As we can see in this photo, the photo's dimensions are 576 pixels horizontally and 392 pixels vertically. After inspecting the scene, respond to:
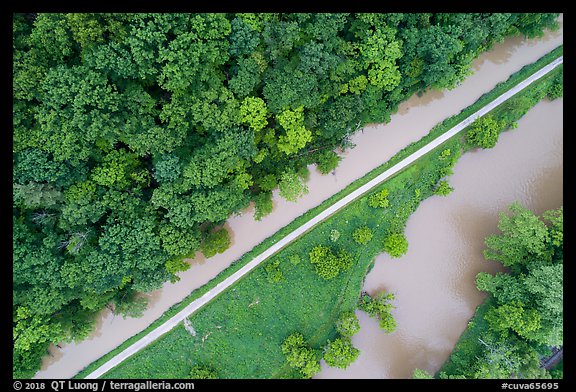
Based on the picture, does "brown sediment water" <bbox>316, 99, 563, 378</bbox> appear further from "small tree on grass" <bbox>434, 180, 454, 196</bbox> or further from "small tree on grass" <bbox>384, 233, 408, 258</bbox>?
"small tree on grass" <bbox>384, 233, 408, 258</bbox>

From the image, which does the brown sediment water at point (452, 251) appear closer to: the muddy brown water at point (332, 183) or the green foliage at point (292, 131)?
the muddy brown water at point (332, 183)

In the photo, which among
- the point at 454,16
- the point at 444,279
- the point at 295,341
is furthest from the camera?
the point at 444,279

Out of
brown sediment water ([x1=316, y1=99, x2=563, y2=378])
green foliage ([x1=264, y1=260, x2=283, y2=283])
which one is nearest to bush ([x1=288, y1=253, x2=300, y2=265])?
green foliage ([x1=264, y1=260, x2=283, y2=283])

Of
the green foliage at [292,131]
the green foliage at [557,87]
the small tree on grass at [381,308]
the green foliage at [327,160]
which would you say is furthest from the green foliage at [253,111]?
the green foliage at [557,87]

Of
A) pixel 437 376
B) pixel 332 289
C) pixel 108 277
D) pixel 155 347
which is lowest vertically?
pixel 437 376

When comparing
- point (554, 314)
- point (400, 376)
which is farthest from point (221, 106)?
point (554, 314)

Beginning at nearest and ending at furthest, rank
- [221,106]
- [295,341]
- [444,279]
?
[221,106] < [295,341] < [444,279]

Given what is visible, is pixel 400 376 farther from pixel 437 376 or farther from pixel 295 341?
pixel 295 341
